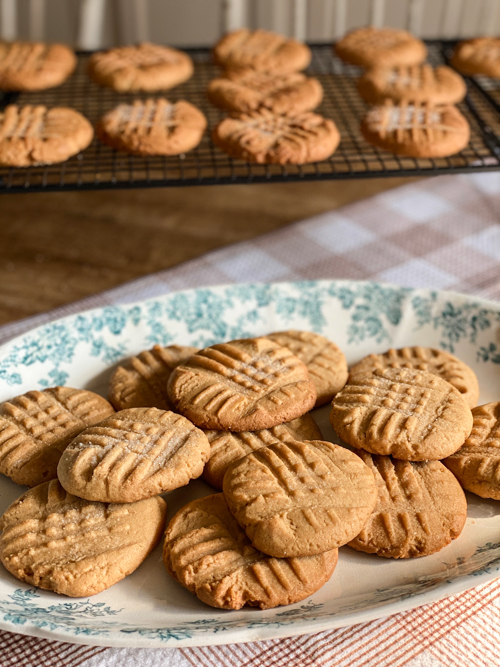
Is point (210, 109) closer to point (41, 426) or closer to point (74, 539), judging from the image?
point (41, 426)

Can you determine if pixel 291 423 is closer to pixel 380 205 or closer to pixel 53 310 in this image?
pixel 53 310

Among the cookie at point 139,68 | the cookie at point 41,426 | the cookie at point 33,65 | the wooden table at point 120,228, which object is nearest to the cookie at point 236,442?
the cookie at point 41,426

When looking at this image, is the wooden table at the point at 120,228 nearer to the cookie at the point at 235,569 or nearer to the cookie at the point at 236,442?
the cookie at the point at 236,442

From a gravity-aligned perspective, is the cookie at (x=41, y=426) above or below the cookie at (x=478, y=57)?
below

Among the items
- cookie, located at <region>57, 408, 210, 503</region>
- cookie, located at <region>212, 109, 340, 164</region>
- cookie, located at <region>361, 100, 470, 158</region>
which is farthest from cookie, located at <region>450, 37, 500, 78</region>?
cookie, located at <region>57, 408, 210, 503</region>

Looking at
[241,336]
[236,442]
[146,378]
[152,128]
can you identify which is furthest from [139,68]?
[236,442]

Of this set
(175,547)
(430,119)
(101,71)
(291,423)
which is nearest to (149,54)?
(101,71)
